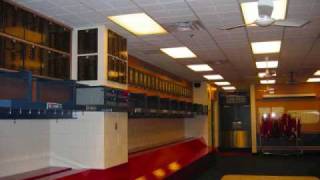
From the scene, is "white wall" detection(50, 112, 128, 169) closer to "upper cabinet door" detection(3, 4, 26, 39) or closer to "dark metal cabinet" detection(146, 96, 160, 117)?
"upper cabinet door" detection(3, 4, 26, 39)

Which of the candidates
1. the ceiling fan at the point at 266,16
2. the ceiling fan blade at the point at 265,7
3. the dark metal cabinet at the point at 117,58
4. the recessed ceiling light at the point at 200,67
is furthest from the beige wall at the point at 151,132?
the ceiling fan blade at the point at 265,7

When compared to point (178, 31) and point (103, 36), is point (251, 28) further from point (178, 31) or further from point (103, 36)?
point (103, 36)

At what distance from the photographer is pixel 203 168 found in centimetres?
1120

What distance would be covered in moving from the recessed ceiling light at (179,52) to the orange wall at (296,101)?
28.0 ft

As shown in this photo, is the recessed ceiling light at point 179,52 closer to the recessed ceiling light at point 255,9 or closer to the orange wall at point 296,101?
the recessed ceiling light at point 255,9

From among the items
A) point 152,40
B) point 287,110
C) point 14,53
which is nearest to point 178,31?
point 152,40

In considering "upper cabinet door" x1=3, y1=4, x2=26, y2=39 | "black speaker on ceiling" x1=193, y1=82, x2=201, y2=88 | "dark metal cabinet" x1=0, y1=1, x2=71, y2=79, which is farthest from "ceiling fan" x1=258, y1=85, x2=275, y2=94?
"upper cabinet door" x1=3, y1=4, x2=26, y2=39

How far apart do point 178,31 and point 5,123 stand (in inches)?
117

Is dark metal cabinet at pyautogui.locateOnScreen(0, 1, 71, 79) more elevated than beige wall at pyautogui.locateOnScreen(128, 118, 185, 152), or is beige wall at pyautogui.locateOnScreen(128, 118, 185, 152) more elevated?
dark metal cabinet at pyautogui.locateOnScreen(0, 1, 71, 79)

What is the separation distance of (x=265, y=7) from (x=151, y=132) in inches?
280

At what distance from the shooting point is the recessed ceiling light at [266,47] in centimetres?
721

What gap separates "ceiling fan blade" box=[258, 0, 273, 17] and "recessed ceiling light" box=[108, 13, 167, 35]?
73.2 inches

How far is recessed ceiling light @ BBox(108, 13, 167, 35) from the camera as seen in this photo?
5418mm

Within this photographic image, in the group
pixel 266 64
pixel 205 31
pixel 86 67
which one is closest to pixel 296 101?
pixel 266 64
